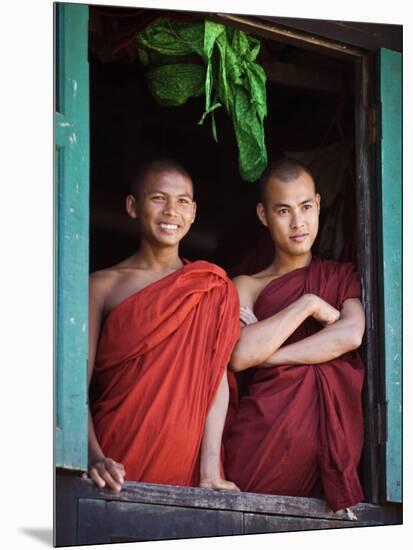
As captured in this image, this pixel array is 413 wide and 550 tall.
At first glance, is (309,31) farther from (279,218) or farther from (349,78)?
(279,218)

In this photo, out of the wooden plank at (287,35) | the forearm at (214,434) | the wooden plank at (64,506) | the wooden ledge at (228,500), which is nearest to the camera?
the wooden plank at (64,506)

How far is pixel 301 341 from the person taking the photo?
6.12 m


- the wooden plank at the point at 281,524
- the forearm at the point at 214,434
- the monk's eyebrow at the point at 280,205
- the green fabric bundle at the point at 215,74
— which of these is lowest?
the wooden plank at the point at 281,524

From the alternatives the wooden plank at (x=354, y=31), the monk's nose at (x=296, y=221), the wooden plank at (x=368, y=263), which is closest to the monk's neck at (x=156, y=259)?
the monk's nose at (x=296, y=221)

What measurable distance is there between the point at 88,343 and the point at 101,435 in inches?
14.8

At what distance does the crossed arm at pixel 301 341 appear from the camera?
602 centimetres

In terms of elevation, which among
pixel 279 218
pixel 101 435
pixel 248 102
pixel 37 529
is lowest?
pixel 37 529

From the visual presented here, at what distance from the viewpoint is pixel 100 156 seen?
226 inches

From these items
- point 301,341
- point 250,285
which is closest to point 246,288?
point 250,285

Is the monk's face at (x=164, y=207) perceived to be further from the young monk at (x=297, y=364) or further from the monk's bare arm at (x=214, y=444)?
the monk's bare arm at (x=214, y=444)

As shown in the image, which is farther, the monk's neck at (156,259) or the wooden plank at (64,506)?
the monk's neck at (156,259)

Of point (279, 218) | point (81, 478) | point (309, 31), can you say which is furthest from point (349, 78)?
point (81, 478)

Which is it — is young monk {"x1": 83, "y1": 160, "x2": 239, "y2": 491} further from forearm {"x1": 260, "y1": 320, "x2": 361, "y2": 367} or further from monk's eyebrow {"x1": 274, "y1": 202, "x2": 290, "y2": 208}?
monk's eyebrow {"x1": 274, "y1": 202, "x2": 290, "y2": 208}

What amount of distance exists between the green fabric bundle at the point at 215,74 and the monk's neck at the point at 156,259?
515 mm
